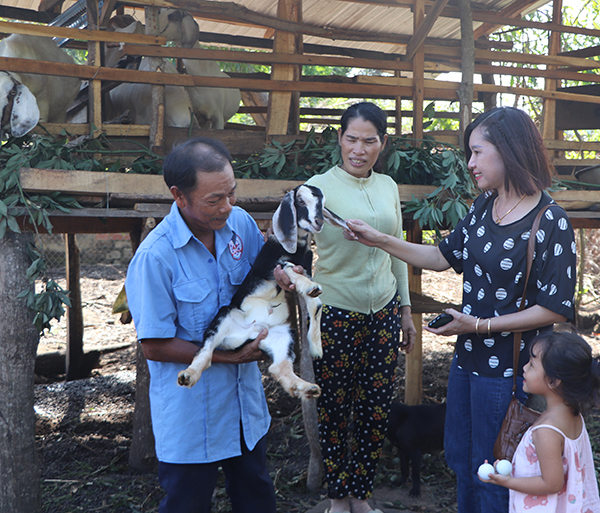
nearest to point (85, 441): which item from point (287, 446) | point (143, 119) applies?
point (287, 446)

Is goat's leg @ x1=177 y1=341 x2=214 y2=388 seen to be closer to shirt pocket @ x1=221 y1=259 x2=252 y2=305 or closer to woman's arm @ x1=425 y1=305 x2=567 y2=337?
shirt pocket @ x1=221 y1=259 x2=252 y2=305

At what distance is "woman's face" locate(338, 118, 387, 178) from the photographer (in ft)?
8.79

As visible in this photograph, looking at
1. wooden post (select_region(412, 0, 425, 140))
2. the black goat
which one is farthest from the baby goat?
wooden post (select_region(412, 0, 425, 140))

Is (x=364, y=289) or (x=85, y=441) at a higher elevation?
(x=364, y=289)

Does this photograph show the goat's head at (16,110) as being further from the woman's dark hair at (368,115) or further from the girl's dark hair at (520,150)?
the girl's dark hair at (520,150)

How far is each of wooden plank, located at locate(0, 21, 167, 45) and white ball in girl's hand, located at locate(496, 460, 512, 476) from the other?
3.42m

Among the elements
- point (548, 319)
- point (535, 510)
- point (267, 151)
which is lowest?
point (535, 510)

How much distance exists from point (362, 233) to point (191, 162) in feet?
3.21

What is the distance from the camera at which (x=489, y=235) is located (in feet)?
7.01

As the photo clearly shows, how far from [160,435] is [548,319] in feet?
5.06

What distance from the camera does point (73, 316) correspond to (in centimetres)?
625

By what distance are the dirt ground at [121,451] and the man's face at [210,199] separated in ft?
7.35

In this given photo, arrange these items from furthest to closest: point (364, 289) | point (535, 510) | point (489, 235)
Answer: point (364, 289) → point (489, 235) → point (535, 510)

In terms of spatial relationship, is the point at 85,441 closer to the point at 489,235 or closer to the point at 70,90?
the point at 70,90
